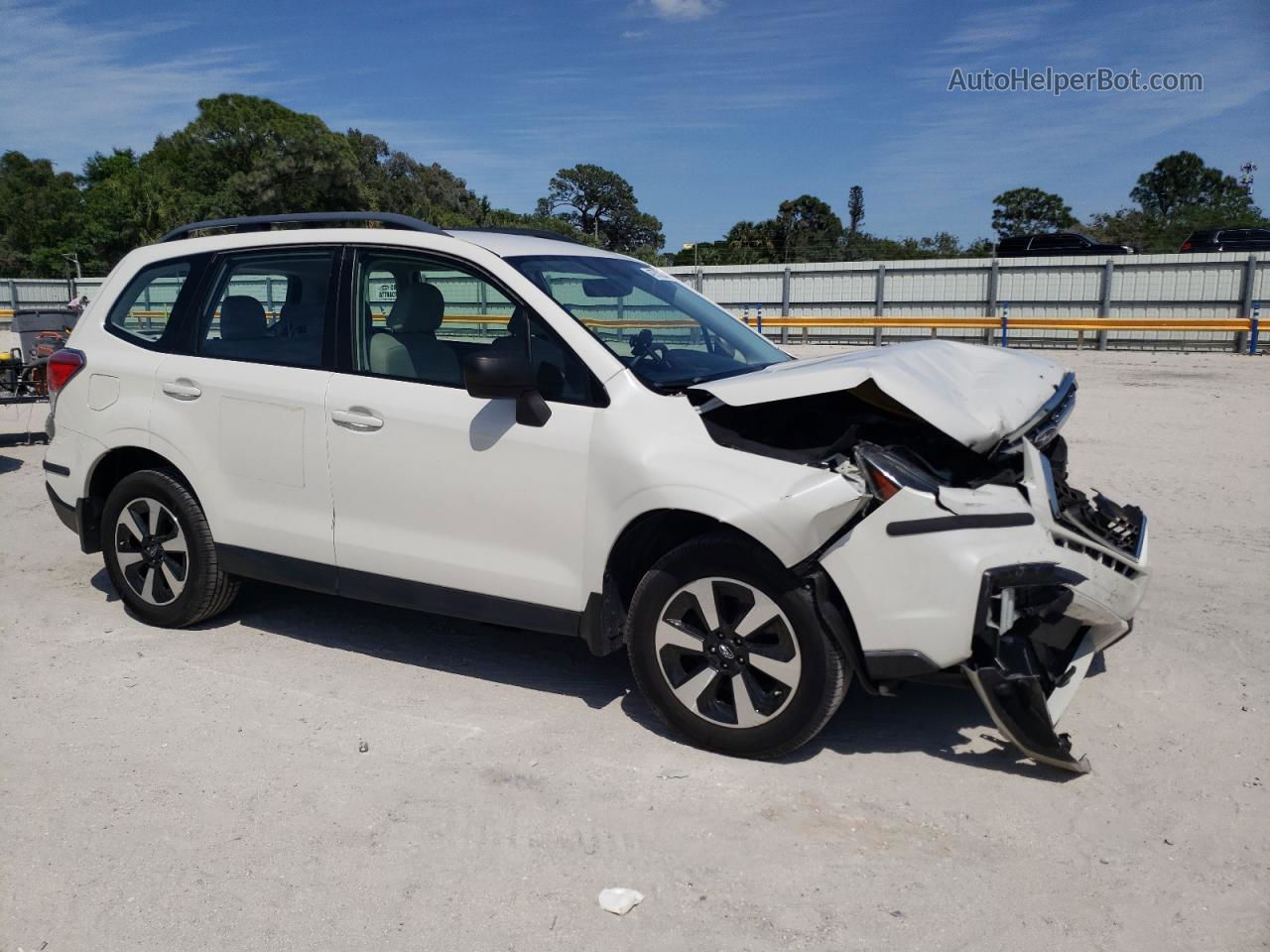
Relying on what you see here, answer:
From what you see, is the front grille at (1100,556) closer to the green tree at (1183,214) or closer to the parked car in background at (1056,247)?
the parked car in background at (1056,247)

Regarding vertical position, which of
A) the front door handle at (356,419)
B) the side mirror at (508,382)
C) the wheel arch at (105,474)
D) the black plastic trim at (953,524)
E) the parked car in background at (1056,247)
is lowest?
the wheel arch at (105,474)

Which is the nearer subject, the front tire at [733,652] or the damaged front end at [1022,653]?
the damaged front end at [1022,653]

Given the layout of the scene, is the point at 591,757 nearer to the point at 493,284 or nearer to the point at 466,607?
the point at 466,607

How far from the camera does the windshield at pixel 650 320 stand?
4.20 m

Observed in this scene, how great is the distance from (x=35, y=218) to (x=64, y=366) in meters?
83.0

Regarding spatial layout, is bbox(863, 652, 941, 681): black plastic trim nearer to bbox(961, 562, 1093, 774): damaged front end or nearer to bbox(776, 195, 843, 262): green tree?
bbox(961, 562, 1093, 774): damaged front end

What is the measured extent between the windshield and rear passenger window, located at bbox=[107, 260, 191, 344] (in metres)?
1.96

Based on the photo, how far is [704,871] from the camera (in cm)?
314

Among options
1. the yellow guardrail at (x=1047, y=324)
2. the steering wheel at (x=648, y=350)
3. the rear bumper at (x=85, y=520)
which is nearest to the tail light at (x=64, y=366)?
the rear bumper at (x=85, y=520)

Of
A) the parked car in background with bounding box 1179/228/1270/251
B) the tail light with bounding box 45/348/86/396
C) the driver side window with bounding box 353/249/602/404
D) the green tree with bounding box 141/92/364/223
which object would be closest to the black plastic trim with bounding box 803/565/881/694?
the driver side window with bounding box 353/249/602/404

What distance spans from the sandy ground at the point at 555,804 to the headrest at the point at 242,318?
4.96ft

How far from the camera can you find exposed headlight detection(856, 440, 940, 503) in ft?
11.1

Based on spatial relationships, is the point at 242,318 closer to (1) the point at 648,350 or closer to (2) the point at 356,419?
(2) the point at 356,419

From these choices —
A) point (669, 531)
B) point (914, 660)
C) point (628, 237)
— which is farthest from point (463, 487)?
point (628, 237)
